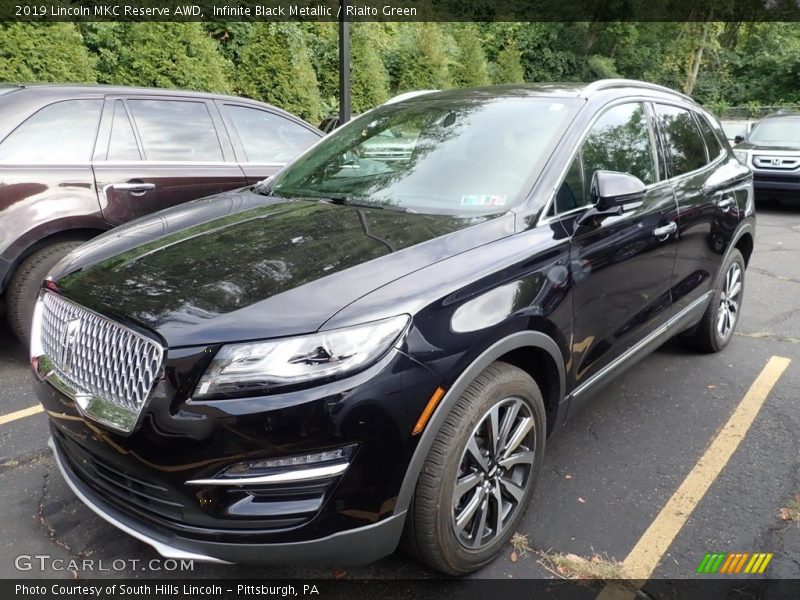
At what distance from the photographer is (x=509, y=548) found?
8.40 ft

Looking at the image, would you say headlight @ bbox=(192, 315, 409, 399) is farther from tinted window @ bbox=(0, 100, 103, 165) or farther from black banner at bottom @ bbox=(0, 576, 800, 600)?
tinted window @ bbox=(0, 100, 103, 165)

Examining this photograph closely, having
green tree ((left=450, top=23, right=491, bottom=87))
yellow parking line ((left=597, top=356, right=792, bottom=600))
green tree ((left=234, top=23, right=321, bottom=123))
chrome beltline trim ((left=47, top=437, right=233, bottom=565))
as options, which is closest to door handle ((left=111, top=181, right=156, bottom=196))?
chrome beltline trim ((left=47, top=437, right=233, bottom=565))

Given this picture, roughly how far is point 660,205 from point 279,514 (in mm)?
2534

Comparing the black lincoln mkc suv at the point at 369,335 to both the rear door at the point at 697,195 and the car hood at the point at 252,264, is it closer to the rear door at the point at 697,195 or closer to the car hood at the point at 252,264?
the car hood at the point at 252,264

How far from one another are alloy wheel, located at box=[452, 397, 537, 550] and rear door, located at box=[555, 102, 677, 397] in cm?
46

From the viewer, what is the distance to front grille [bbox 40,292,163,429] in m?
1.91

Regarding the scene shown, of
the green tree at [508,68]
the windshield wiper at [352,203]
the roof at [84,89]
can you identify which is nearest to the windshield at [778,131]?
the roof at [84,89]

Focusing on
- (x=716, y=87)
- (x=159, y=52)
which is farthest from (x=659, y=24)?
(x=159, y=52)

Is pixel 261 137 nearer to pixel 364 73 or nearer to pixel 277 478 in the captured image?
pixel 277 478

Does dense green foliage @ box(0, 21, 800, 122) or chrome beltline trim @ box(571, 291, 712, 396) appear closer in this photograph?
chrome beltline trim @ box(571, 291, 712, 396)

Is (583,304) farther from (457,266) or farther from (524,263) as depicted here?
(457,266)

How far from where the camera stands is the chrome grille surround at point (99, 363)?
1.91 meters

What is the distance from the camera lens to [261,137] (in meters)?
5.30

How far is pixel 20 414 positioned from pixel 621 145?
11.7 ft
